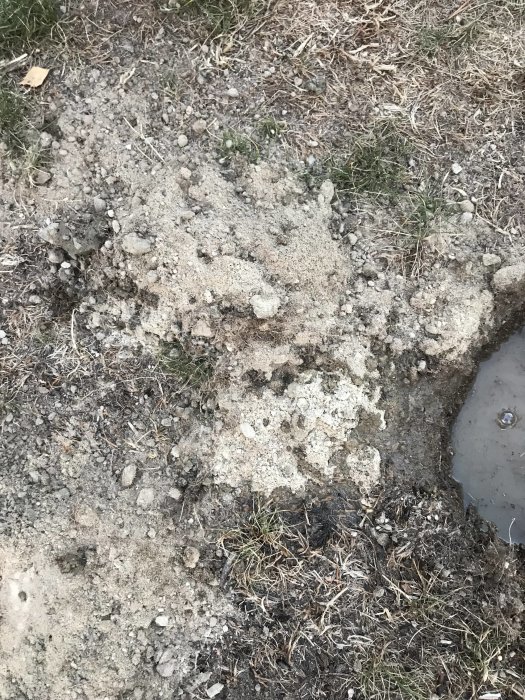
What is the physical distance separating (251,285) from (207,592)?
4.41 ft

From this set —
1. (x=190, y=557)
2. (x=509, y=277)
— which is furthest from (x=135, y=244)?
(x=509, y=277)

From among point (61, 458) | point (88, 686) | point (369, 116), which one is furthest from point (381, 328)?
point (88, 686)

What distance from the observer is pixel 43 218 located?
2.59 meters

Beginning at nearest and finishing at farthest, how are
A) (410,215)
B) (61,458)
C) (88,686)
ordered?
(88,686) → (61,458) → (410,215)

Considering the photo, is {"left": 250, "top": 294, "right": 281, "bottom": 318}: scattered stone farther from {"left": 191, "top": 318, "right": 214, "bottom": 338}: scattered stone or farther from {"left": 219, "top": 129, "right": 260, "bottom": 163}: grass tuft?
{"left": 219, "top": 129, "right": 260, "bottom": 163}: grass tuft

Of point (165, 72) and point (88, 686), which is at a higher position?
point (165, 72)

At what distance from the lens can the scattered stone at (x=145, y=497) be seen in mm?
2445

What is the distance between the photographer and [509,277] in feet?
8.66

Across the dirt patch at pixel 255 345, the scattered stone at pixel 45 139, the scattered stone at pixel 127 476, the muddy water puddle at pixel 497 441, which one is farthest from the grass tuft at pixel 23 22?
the muddy water puddle at pixel 497 441

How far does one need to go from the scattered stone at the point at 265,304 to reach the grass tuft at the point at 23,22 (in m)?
1.64

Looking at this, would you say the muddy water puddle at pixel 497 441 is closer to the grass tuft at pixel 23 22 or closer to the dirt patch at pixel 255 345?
the dirt patch at pixel 255 345

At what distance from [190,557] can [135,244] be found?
137cm

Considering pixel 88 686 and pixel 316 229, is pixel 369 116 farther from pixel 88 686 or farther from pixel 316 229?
pixel 88 686

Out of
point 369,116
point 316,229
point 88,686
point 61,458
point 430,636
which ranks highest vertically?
point 369,116
